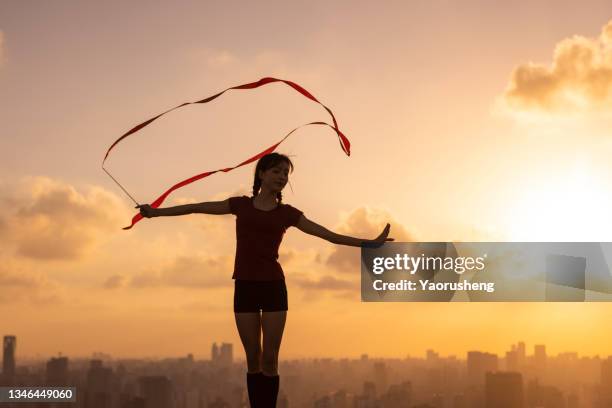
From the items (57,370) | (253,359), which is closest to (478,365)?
(57,370)

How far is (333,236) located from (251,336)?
5.14 ft

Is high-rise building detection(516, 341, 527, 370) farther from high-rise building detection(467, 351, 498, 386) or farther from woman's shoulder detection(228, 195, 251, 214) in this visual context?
woman's shoulder detection(228, 195, 251, 214)

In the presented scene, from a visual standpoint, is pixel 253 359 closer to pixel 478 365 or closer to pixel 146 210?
pixel 146 210

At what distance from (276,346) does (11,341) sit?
76367 mm

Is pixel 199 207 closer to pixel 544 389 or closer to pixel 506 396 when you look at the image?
pixel 506 396

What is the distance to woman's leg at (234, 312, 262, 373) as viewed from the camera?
8.81m

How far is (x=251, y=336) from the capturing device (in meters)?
8.84

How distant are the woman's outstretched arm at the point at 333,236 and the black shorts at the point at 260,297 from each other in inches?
33.8

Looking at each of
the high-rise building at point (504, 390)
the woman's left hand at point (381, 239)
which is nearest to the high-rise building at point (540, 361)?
the high-rise building at point (504, 390)

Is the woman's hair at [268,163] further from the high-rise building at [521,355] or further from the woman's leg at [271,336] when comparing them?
the high-rise building at [521,355]

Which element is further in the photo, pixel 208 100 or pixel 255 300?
pixel 208 100

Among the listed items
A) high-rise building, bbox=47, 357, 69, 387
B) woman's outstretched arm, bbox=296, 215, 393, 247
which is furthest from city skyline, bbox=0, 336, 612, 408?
woman's outstretched arm, bbox=296, 215, 393, 247

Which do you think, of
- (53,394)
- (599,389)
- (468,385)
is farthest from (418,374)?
(53,394)

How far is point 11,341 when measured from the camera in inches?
3083
